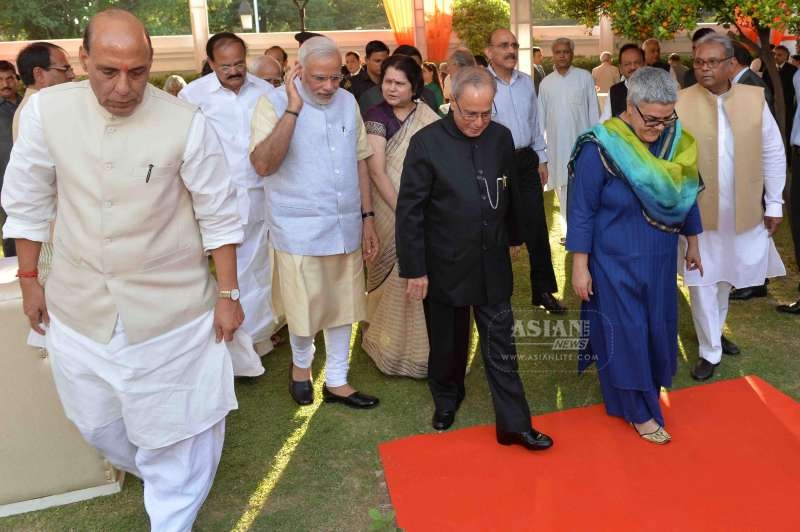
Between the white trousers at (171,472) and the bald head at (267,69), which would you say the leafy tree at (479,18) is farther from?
the white trousers at (171,472)

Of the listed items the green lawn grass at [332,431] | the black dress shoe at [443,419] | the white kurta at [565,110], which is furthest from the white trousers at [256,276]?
the white kurta at [565,110]

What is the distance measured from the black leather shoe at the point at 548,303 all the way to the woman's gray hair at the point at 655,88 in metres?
2.33

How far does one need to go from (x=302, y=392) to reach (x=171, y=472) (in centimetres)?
140

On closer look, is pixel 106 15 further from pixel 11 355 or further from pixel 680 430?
pixel 680 430

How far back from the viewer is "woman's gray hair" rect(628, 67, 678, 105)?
10.8 feet

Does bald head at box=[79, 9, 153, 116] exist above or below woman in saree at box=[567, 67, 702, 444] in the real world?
above

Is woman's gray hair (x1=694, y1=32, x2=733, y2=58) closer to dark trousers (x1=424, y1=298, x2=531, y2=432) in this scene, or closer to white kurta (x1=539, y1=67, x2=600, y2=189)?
dark trousers (x1=424, y1=298, x2=531, y2=432)

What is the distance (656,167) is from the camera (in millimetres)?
3369

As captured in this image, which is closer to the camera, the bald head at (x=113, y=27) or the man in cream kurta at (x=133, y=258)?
the bald head at (x=113, y=27)

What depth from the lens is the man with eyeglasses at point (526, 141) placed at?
17.8 feet

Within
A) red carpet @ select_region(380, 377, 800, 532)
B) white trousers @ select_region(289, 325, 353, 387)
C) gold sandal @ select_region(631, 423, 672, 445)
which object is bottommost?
red carpet @ select_region(380, 377, 800, 532)

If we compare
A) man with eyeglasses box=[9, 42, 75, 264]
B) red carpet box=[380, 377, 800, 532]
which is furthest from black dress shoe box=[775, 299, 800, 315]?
man with eyeglasses box=[9, 42, 75, 264]

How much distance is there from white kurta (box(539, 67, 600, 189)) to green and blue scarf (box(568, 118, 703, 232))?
10.8 ft

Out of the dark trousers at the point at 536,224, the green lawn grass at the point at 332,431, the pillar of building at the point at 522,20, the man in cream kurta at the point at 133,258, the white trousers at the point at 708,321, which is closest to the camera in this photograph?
the man in cream kurta at the point at 133,258
